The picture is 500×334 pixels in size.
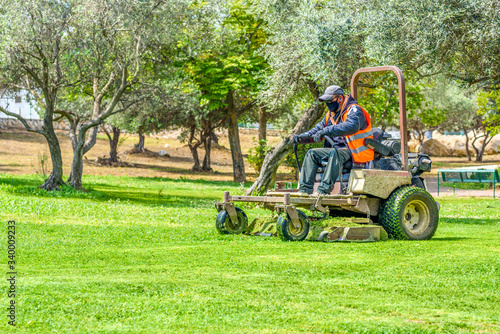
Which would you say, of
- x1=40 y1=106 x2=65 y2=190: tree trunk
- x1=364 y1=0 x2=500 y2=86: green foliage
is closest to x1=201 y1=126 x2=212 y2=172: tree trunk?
x1=40 y1=106 x2=65 y2=190: tree trunk

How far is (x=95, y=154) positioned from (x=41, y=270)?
42.3 meters

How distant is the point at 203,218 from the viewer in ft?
50.9

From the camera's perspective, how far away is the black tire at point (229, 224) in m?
11.1

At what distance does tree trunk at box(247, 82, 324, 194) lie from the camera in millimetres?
19422

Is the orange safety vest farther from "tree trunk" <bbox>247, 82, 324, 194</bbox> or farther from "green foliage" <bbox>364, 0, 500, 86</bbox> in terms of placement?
"tree trunk" <bbox>247, 82, 324, 194</bbox>

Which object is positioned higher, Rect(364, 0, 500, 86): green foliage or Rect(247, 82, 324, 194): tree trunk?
Rect(364, 0, 500, 86): green foliage

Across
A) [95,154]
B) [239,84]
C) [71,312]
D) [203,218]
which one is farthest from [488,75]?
[95,154]

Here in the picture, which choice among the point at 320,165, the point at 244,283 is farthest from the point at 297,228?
the point at 244,283

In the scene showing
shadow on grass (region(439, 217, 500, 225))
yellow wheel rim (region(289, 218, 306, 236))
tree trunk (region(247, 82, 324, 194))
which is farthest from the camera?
tree trunk (region(247, 82, 324, 194))

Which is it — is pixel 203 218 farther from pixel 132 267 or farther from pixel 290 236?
pixel 132 267

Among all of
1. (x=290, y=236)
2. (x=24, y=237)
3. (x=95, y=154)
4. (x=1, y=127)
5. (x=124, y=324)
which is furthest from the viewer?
(x=1, y=127)

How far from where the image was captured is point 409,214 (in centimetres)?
1094

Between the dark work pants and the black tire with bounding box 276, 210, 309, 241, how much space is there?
2.12 feet

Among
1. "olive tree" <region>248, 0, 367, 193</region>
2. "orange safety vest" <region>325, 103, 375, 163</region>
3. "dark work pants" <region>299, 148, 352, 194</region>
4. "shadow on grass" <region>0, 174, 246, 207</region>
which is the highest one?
"olive tree" <region>248, 0, 367, 193</region>
